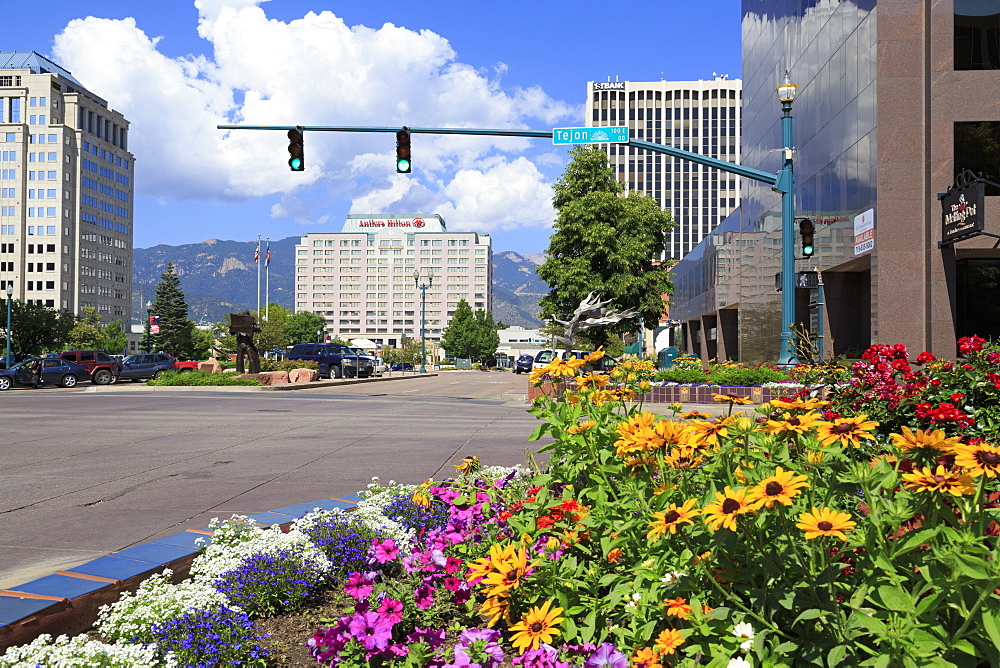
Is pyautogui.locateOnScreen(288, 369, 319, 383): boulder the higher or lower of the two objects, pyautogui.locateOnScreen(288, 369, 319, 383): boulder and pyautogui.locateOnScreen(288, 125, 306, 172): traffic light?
the lower

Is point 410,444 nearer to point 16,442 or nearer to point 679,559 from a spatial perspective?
point 16,442

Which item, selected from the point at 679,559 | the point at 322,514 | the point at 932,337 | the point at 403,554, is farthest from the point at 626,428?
the point at 932,337

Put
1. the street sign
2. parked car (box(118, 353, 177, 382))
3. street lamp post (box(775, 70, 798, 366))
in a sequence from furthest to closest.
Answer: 1. parked car (box(118, 353, 177, 382))
2. street lamp post (box(775, 70, 798, 366))
3. the street sign

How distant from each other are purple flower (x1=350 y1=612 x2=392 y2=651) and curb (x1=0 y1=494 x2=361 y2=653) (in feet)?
4.56

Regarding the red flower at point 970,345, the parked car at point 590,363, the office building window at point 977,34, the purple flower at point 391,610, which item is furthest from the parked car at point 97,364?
the purple flower at point 391,610

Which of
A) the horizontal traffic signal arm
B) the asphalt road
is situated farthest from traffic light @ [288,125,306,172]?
the asphalt road

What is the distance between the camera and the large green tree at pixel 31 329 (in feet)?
205

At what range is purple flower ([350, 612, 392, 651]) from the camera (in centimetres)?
241

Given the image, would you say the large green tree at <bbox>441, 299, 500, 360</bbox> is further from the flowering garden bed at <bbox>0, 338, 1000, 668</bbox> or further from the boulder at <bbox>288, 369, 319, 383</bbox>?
the flowering garden bed at <bbox>0, 338, 1000, 668</bbox>

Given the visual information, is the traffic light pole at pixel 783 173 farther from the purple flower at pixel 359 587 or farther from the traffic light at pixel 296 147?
the purple flower at pixel 359 587

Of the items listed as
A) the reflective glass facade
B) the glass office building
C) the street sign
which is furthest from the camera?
the reflective glass facade

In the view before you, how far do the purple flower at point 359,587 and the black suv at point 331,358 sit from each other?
138ft

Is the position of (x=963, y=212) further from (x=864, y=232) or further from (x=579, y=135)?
(x=579, y=135)

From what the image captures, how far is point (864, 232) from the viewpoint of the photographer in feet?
69.9
